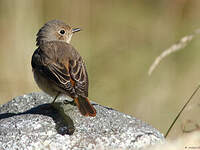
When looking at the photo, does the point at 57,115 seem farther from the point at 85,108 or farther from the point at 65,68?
the point at 65,68

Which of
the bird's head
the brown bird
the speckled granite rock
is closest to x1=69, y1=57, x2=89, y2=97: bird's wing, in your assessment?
the brown bird

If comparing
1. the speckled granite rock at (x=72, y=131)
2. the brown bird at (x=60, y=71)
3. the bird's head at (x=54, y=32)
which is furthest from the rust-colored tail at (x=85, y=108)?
the bird's head at (x=54, y=32)

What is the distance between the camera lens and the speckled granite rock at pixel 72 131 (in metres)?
5.18

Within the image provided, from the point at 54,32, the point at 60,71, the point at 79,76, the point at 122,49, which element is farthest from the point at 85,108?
the point at 122,49

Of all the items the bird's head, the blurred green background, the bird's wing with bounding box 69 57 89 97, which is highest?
the bird's head

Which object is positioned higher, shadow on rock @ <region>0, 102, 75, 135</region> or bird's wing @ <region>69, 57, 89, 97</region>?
bird's wing @ <region>69, 57, 89, 97</region>

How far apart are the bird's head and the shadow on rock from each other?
144 centimetres

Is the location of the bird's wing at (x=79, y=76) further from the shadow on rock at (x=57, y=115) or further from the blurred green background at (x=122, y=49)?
the blurred green background at (x=122, y=49)

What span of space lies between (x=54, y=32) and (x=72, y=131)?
276 cm

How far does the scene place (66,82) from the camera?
625 centimetres

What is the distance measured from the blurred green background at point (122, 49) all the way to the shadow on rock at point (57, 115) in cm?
194

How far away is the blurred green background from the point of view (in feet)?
29.3

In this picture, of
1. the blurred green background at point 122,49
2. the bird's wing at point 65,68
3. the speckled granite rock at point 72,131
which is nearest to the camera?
the speckled granite rock at point 72,131

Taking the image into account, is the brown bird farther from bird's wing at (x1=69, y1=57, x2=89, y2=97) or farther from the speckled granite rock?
the speckled granite rock
